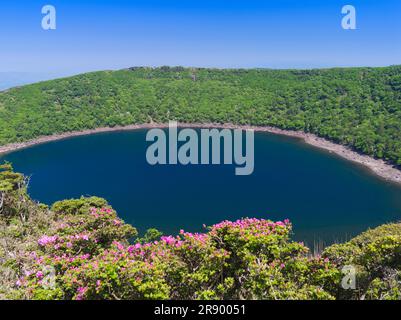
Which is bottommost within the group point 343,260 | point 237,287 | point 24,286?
point 343,260

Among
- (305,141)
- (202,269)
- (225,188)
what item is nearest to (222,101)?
(305,141)

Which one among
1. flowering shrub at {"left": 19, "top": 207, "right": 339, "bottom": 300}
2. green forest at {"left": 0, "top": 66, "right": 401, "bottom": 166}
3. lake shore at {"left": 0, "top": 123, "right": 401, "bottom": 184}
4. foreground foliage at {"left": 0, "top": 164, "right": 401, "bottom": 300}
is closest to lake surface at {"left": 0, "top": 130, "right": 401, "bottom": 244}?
lake shore at {"left": 0, "top": 123, "right": 401, "bottom": 184}

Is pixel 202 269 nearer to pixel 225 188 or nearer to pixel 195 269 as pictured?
pixel 195 269

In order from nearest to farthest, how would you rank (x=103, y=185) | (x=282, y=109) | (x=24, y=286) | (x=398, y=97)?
(x=24, y=286)
(x=103, y=185)
(x=398, y=97)
(x=282, y=109)

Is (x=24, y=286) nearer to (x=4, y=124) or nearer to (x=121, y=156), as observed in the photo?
(x=121, y=156)

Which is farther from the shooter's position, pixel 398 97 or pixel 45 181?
pixel 398 97

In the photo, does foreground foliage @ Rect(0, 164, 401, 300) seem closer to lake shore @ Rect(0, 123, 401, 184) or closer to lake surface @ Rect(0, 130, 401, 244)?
lake surface @ Rect(0, 130, 401, 244)

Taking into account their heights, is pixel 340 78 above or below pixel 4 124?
above
